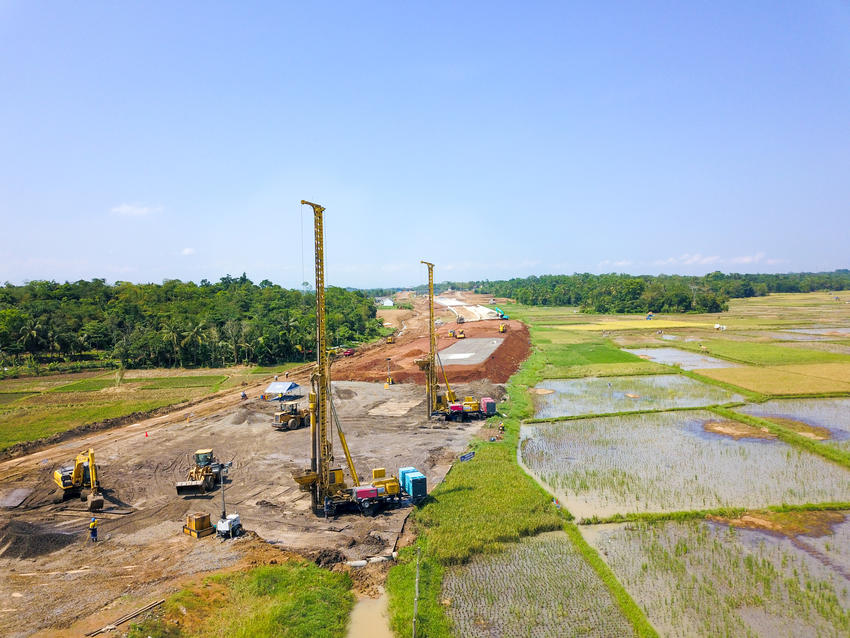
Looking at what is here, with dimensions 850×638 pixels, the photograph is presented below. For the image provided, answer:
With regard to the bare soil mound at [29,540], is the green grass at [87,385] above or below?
above

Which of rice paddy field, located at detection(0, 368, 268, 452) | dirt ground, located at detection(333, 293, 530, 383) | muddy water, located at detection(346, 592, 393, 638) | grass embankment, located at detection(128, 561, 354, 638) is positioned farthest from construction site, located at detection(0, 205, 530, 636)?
dirt ground, located at detection(333, 293, 530, 383)

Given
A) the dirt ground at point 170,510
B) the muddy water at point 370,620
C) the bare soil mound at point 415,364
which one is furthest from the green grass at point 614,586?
the bare soil mound at point 415,364

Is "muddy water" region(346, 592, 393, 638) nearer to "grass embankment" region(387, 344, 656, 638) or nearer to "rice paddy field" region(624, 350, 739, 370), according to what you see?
"grass embankment" region(387, 344, 656, 638)

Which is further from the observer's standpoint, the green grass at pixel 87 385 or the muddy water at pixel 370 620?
the green grass at pixel 87 385

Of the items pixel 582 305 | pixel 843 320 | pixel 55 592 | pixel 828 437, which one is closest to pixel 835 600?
pixel 828 437

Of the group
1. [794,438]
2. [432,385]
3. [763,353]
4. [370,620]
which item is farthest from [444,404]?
[763,353]

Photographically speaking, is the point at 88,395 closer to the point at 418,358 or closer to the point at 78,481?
the point at 78,481

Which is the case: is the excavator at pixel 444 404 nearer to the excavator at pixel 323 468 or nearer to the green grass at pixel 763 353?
the excavator at pixel 323 468
